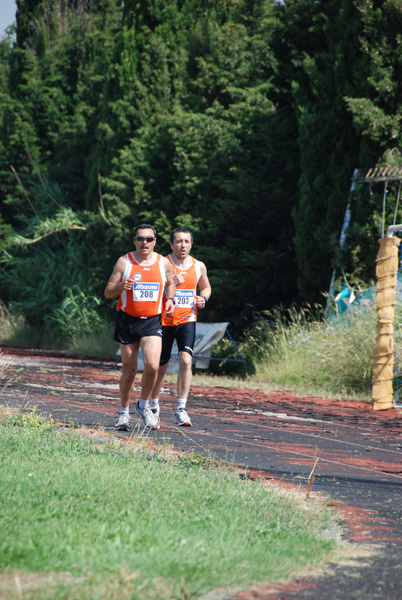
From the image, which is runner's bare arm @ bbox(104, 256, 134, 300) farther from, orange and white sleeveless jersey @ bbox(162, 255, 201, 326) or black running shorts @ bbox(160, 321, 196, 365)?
black running shorts @ bbox(160, 321, 196, 365)

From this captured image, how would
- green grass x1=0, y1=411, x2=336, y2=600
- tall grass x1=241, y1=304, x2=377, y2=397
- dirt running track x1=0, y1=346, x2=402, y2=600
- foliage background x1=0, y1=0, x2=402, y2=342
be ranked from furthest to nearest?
1. foliage background x1=0, y1=0, x2=402, y2=342
2. tall grass x1=241, y1=304, x2=377, y2=397
3. dirt running track x1=0, y1=346, x2=402, y2=600
4. green grass x1=0, y1=411, x2=336, y2=600

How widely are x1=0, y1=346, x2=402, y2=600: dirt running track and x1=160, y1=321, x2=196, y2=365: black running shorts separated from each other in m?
0.74

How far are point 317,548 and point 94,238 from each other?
65.7 ft

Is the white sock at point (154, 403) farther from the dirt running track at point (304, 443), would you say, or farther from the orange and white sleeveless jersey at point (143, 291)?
the orange and white sleeveless jersey at point (143, 291)

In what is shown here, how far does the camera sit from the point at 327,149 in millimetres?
16391

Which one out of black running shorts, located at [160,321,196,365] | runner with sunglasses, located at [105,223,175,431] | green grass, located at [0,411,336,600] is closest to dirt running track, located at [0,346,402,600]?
green grass, located at [0,411,336,600]

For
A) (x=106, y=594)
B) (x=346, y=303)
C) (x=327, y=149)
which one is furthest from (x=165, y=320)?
(x=327, y=149)

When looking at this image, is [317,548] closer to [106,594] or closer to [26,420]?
[106,594]

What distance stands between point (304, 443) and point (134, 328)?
1865mm

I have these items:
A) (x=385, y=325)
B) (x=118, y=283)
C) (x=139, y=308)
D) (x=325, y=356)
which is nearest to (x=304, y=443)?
(x=139, y=308)

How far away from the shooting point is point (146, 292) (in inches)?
298

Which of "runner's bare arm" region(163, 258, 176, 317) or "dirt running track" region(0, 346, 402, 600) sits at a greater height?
"runner's bare arm" region(163, 258, 176, 317)

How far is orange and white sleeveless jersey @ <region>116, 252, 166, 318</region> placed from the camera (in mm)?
7539

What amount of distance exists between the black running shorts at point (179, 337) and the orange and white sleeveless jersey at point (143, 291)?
83cm
